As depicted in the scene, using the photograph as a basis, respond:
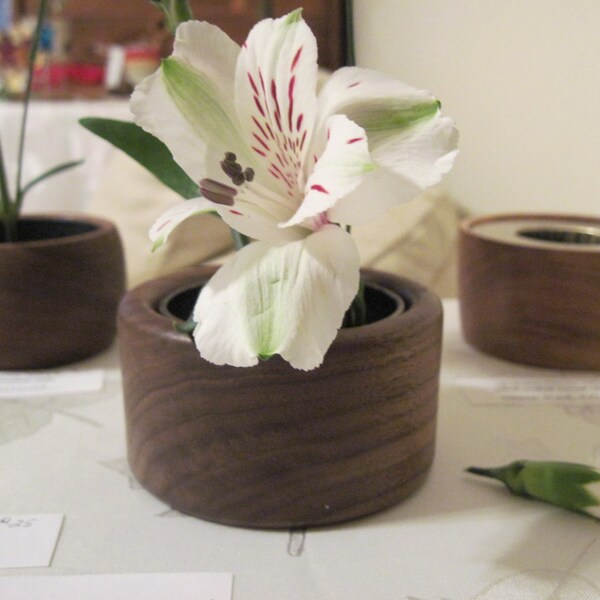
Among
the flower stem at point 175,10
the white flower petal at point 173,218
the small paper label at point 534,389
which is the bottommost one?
the small paper label at point 534,389

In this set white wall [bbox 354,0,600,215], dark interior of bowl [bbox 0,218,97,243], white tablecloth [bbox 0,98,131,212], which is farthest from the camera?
white tablecloth [bbox 0,98,131,212]

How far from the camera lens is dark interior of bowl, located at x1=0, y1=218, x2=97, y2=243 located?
2.19 ft

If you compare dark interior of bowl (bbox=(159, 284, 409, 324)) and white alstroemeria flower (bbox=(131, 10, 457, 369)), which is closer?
white alstroemeria flower (bbox=(131, 10, 457, 369))

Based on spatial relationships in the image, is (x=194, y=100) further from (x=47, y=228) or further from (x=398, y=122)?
(x=47, y=228)

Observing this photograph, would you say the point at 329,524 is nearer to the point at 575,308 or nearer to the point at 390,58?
the point at 575,308

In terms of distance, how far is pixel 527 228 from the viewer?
681 mm

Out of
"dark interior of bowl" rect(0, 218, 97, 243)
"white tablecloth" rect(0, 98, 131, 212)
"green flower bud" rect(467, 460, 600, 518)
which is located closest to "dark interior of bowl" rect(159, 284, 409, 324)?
"green flower bud" rect(467, 460, 600, 518)

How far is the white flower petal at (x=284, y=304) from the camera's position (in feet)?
1.01

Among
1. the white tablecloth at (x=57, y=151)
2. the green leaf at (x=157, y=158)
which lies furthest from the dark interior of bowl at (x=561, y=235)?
the white tablecloth at (x=57, y=151)

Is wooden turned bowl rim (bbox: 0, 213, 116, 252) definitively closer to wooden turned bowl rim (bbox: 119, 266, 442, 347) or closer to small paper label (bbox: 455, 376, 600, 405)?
wooden turned bowl rim (bbox: 119, 266, 442, 347)

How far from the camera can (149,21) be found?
239 centimetres

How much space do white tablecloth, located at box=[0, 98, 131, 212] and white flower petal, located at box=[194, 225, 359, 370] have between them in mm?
1284

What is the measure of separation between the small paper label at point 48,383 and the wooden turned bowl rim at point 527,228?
0.32 meters

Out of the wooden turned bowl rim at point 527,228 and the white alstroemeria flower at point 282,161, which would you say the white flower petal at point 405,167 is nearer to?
the white alstroemeria flower at point 282,161
